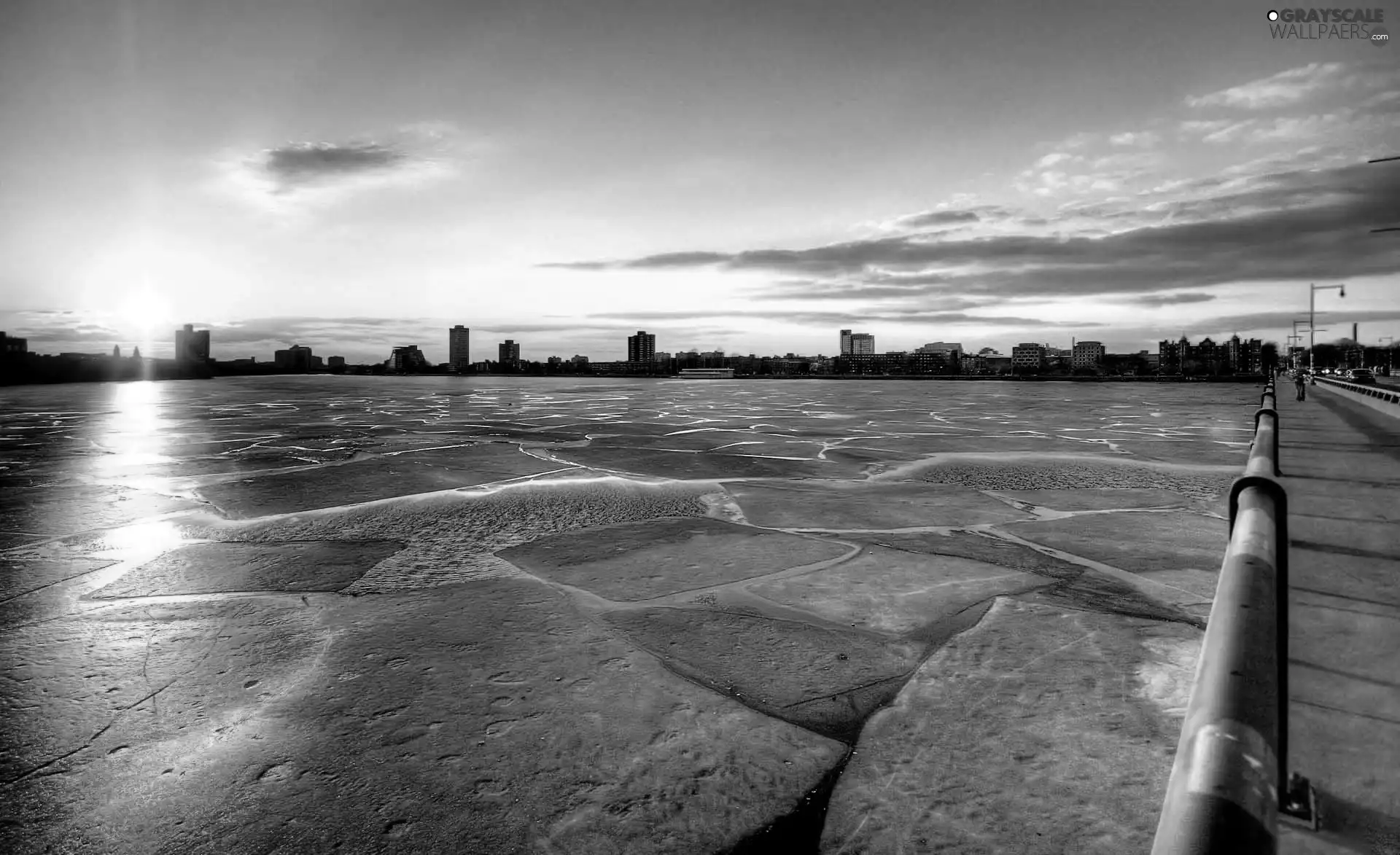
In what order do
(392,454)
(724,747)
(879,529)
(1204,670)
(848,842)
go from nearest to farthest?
(1204,670), (848,842), (724,747), (879,529), (392,454)

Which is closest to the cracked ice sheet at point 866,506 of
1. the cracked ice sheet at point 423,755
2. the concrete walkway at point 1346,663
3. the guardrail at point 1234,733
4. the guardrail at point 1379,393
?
the concrete walkway at point 1346,663

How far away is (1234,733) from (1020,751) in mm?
1780

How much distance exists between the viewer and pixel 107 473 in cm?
935

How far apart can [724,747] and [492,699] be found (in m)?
1.01

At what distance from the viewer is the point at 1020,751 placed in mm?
2469

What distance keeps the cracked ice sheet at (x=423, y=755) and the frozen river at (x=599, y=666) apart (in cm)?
1

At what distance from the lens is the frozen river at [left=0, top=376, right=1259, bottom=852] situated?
2.23 m

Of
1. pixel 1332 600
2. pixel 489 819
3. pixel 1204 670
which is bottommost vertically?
pixel 489 819

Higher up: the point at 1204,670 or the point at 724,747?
the point at 1204,670

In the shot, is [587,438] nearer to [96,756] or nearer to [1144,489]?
[1144,489]

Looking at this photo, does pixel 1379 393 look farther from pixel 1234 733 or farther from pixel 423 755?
pixel 423 755

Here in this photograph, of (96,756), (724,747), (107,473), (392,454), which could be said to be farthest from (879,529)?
(107,473)

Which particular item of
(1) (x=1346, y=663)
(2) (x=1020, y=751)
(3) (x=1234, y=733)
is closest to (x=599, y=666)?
(2) (x=1020, y=751)

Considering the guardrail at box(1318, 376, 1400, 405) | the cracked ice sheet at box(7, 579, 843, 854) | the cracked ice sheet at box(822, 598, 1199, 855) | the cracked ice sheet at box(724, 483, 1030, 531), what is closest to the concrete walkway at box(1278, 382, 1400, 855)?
the cracked ice sheet at box(822, 598, 1199, 855)
